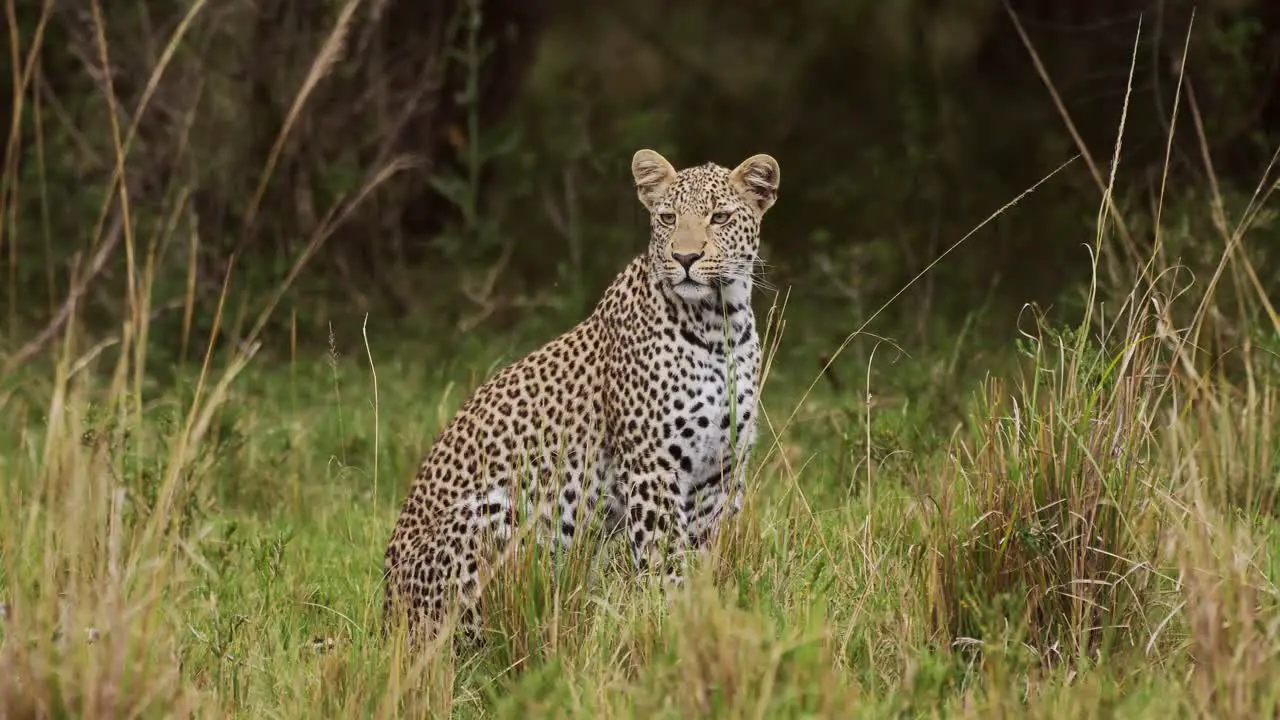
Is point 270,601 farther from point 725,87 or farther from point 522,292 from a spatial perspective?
point 725,87

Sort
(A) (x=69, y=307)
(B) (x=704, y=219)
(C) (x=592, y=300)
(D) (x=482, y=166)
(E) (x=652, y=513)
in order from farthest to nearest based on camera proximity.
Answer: (D) (x=482, y=166)
(C) (x=592, y=300)
(B) (x=704, y=219)
(E) (x=652, y=513)
(A) (x=69, y=307)

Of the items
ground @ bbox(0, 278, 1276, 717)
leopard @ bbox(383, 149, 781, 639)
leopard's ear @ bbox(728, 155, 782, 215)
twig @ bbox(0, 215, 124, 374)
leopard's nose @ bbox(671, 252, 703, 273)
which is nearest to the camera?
ground @ bbox(0, 278, 1276, 717)

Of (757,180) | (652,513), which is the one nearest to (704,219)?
(757,180)

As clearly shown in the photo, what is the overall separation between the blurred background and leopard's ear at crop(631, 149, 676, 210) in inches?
113

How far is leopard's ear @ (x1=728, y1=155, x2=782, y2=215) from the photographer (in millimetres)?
5168

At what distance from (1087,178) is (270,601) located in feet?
23.9

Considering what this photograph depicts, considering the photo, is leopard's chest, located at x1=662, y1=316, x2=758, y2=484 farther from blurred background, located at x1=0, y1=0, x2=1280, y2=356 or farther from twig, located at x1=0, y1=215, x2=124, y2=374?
blurred background, located at x1=0, y1=0, x2=1280, y2=356

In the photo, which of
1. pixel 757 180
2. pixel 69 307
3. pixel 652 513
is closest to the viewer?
pixel 69 307

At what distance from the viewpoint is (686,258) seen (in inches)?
193

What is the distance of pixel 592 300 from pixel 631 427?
496 cm

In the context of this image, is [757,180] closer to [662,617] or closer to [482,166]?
[662,617]

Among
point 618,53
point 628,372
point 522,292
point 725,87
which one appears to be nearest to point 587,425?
point 628,372

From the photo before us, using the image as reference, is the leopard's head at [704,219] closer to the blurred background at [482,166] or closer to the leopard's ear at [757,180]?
the leopard's ear at [757,180]

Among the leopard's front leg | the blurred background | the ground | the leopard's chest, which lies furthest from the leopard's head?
the blurred background
